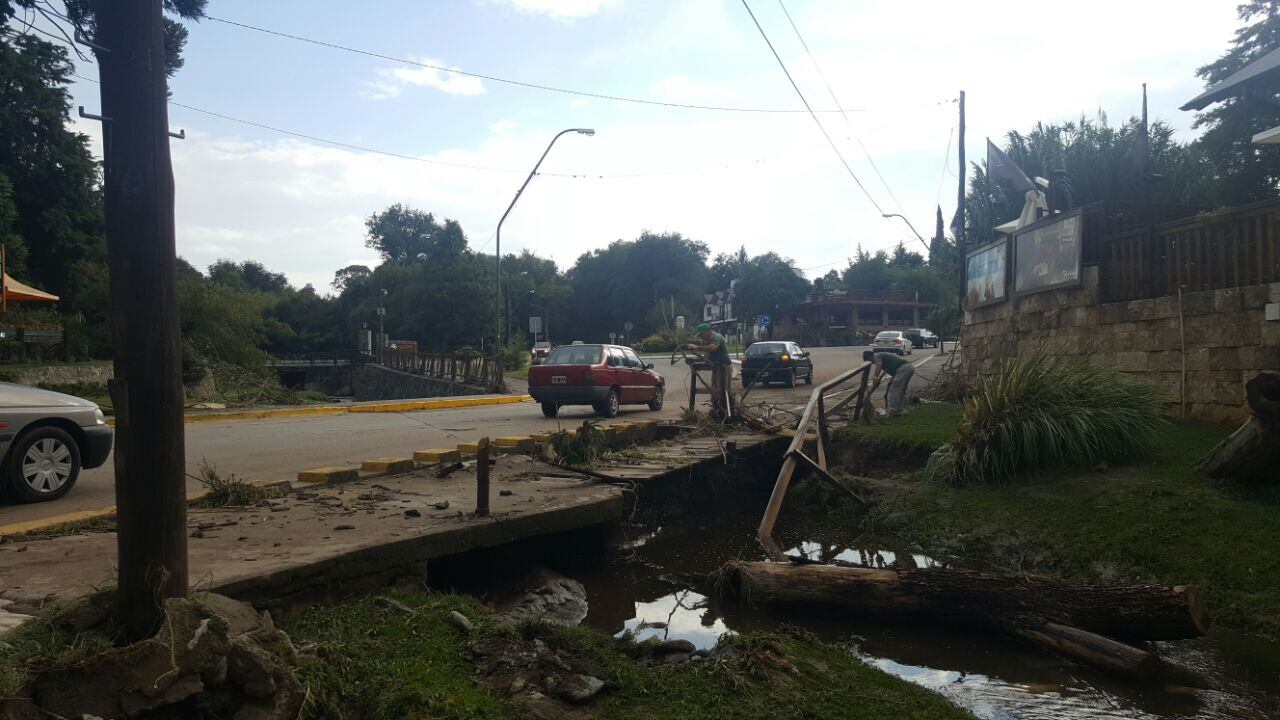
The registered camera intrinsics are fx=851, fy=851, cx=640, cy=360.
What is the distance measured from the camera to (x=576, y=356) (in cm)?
1739

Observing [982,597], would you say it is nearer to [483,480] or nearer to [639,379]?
[483,480]

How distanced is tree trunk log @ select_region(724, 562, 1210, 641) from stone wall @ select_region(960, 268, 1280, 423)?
579cm

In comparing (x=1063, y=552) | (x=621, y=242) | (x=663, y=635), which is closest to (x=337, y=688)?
(x=663, y=635)

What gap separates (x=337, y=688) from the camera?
12.1 ft

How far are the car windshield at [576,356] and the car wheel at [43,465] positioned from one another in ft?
33.3

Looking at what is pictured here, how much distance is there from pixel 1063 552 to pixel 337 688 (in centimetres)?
669

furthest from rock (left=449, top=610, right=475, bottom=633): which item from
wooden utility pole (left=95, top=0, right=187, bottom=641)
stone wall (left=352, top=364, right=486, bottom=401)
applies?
stone wall (left=352, top=364, right=486, bottom=401)

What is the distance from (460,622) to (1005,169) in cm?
2075

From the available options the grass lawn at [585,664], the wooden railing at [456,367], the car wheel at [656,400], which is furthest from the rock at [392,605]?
the wooden railing at [456,367]

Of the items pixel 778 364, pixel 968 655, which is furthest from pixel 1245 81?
pixel 778 364

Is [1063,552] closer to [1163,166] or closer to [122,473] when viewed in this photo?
[122,473]

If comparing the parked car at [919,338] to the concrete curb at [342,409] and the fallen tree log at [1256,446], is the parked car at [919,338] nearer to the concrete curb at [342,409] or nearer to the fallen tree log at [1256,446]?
the concrete curb at [342,409]

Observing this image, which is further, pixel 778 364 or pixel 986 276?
pixel 778 364

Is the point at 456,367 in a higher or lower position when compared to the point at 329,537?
higher
